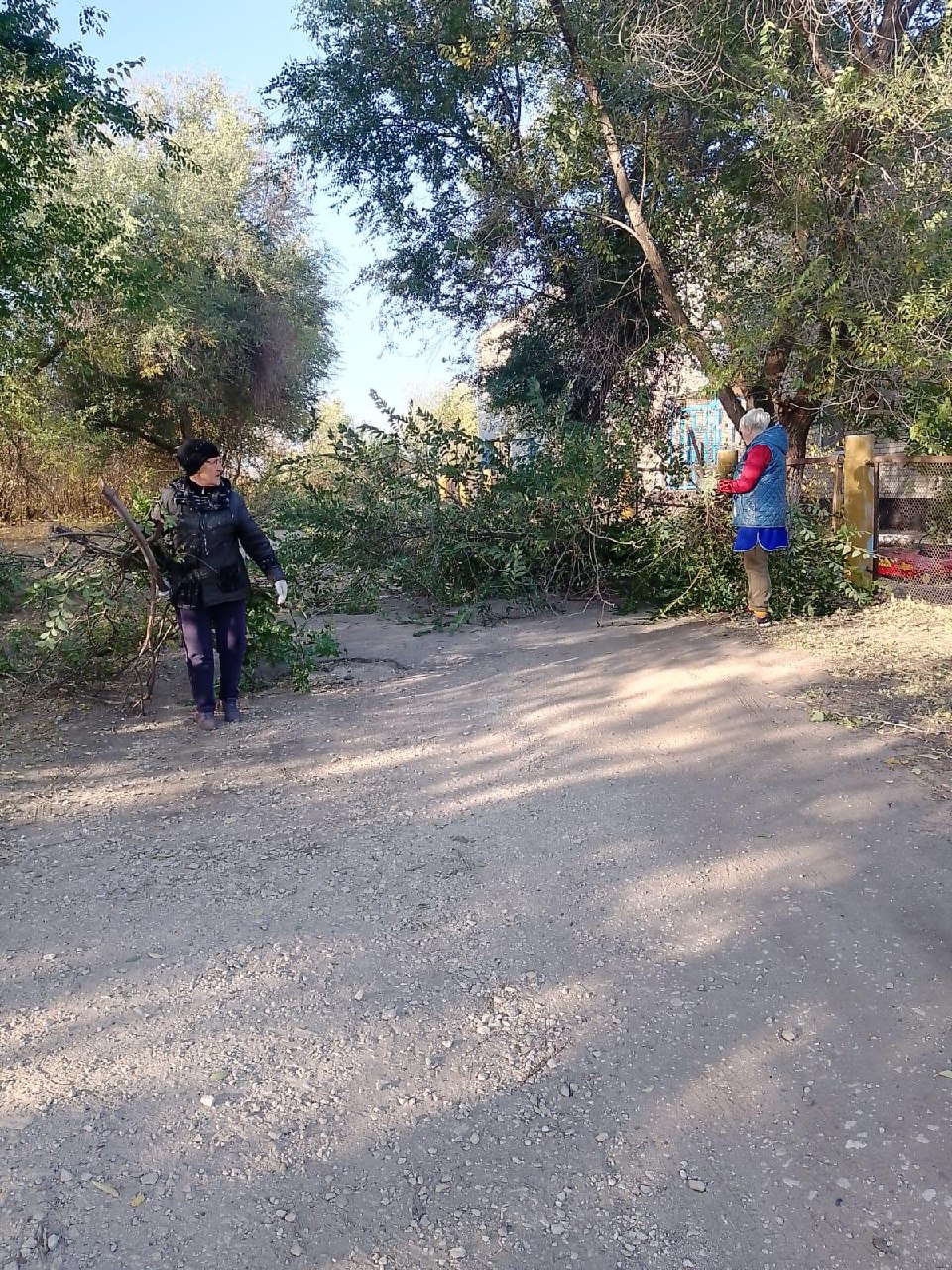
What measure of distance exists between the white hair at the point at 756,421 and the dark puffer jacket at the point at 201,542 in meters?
4.66

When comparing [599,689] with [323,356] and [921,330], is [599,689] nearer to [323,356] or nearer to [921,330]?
[921,330]

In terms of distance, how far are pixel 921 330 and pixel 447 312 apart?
8.07 m

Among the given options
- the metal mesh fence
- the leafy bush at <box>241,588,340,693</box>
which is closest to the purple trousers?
the leafy bush at <box>241,588,340,693</box>

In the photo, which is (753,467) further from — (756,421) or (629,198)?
(629,198)

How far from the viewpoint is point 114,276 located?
9.77 m

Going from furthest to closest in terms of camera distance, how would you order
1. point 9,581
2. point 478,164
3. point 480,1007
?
1. point 478,164
2. point 9,581
3. point 480,1007

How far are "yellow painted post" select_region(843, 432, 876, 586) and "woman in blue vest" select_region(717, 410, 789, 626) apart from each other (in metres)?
0.91

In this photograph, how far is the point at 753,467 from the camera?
310 inches

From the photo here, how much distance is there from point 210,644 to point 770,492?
4766mm

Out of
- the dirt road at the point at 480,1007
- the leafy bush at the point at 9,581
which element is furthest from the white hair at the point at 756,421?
the leafy bush at the point at 9,581

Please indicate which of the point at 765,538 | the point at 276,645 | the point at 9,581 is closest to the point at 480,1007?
the point at 276,645

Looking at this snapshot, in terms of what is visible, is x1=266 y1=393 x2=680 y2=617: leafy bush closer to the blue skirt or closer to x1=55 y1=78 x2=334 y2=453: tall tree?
the blue skirt

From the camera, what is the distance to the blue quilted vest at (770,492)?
26.0 feet

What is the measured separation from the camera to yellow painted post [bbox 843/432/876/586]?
8555 mm
